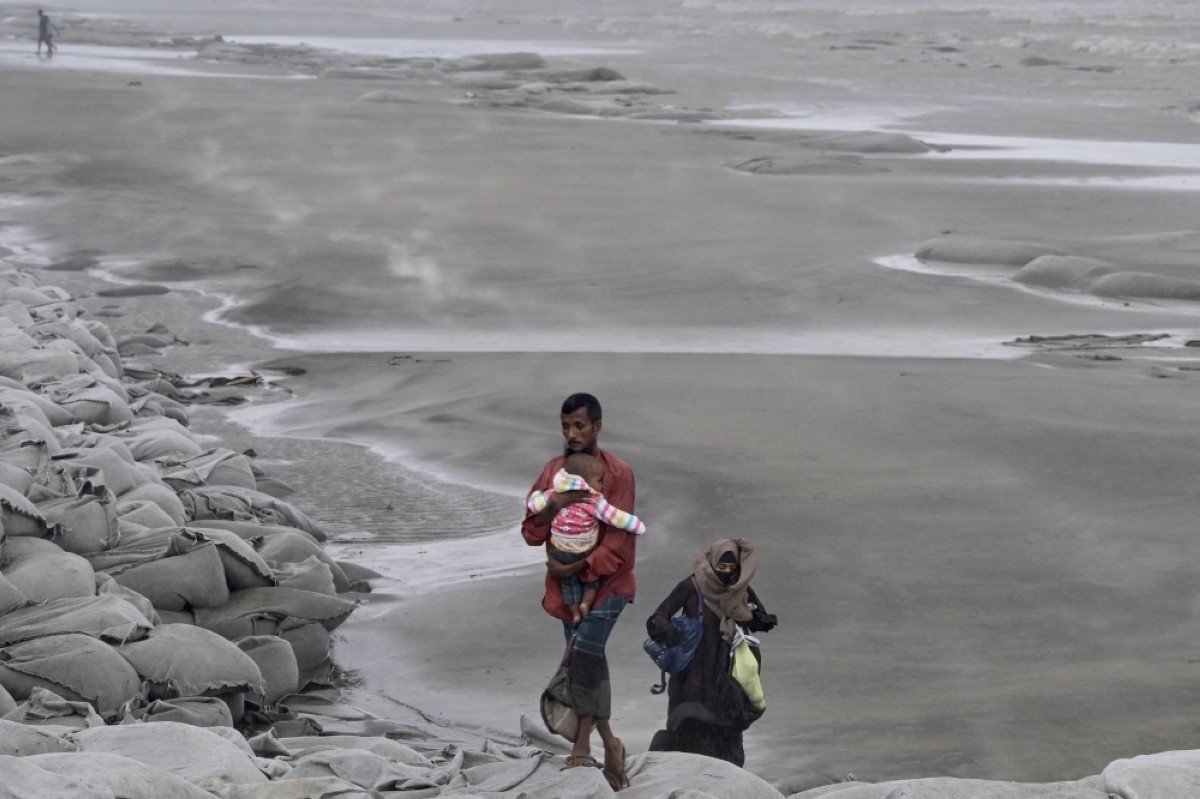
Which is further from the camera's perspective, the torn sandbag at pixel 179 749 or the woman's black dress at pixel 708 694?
the woman's black dress at pixel 708 694

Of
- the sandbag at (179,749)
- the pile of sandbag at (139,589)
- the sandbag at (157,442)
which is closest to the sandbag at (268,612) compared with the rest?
the pile of sandbag at (139,589)

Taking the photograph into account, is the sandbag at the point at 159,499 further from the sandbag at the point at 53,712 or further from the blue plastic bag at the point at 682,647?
the blue plastic bag at the point at 682,647

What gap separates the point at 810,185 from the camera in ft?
58.9

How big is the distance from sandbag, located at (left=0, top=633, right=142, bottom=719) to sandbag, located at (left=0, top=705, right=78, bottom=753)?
848 mm

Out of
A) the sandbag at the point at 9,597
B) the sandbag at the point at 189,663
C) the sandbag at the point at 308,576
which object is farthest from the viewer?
the sandbag at the point at 308,576

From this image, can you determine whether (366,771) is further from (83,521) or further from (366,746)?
(83,521)

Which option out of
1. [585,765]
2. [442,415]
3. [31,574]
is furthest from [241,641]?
[442,415]

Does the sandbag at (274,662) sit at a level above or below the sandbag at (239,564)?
below

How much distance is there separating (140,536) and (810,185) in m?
13.0

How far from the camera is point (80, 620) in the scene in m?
5.01

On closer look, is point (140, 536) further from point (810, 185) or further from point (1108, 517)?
point (810, 185)

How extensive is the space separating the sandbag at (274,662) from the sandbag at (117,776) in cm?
186

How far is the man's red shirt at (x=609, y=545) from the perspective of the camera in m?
3.90

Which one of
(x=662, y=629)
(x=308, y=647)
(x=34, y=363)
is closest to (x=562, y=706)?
(x=662, y=629)
